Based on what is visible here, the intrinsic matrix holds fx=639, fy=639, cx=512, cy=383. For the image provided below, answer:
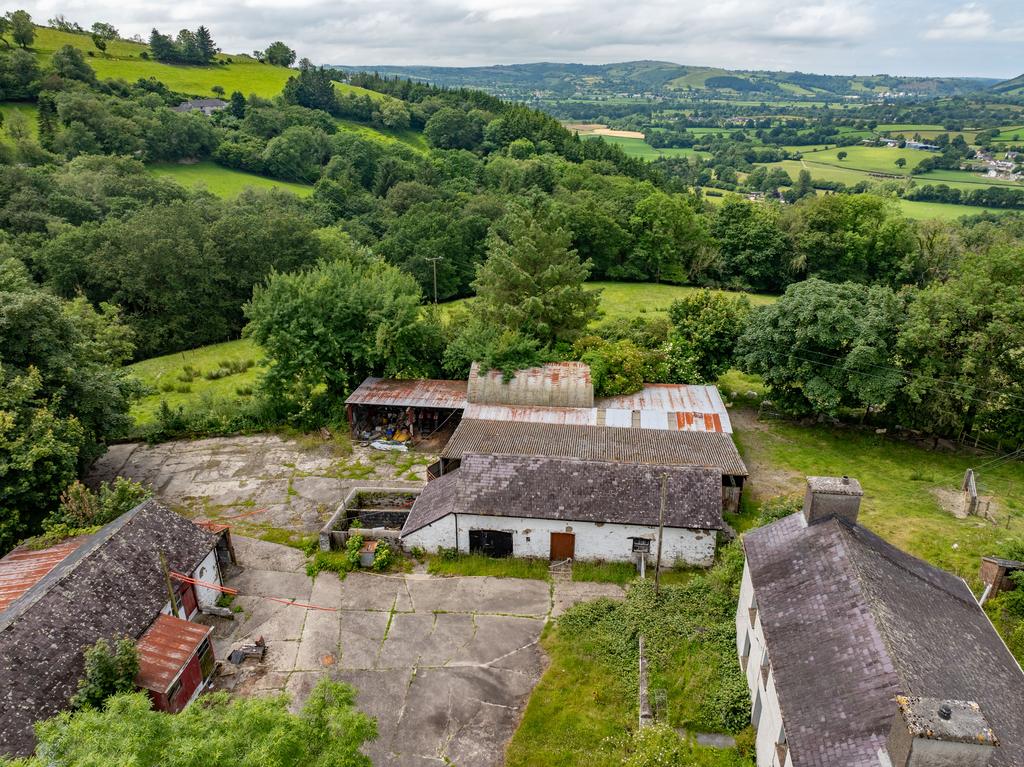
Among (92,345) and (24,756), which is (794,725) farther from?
(92,345)

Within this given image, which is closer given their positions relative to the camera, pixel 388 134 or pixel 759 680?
pixel 759 680

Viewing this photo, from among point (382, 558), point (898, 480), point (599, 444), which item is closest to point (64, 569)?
point (382, 558)

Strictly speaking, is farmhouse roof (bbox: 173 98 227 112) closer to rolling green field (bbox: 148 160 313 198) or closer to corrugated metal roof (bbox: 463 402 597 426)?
rolling green field (bbox: 148 160 313 198)

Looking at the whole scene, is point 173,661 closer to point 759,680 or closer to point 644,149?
point 759,680

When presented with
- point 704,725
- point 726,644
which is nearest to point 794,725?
point 704,725

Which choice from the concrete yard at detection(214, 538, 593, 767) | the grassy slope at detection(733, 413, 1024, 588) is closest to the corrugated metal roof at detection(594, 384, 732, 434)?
the grassy slope at detection(733, 413, 1024, 588)

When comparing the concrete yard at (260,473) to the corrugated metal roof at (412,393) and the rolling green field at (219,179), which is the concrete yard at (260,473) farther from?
the rolling green field at (219,179)
